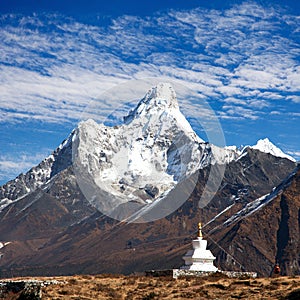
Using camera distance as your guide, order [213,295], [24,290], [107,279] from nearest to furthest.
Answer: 1. [213,295]
2. [24,290]
3. [107,279]

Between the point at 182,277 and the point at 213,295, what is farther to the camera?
the point at 182,277

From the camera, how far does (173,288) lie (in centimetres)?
6312

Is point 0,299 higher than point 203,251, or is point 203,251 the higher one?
point 203,251

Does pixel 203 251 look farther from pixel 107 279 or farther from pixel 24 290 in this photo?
pixel 24 290

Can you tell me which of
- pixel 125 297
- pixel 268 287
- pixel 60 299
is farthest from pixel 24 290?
pixel 268 287

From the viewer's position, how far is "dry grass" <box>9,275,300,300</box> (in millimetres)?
57500

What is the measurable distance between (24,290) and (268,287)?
19.3 m

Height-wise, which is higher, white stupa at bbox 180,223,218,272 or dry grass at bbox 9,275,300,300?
white stupa at bbox 180,223,218,272

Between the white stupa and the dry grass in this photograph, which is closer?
the dry grass

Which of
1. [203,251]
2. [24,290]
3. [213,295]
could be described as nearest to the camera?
[213,295]

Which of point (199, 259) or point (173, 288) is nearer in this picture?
point (173, 288)

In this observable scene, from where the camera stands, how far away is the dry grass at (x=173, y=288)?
189ft

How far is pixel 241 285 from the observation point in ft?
202

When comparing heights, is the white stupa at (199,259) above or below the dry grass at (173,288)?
above
